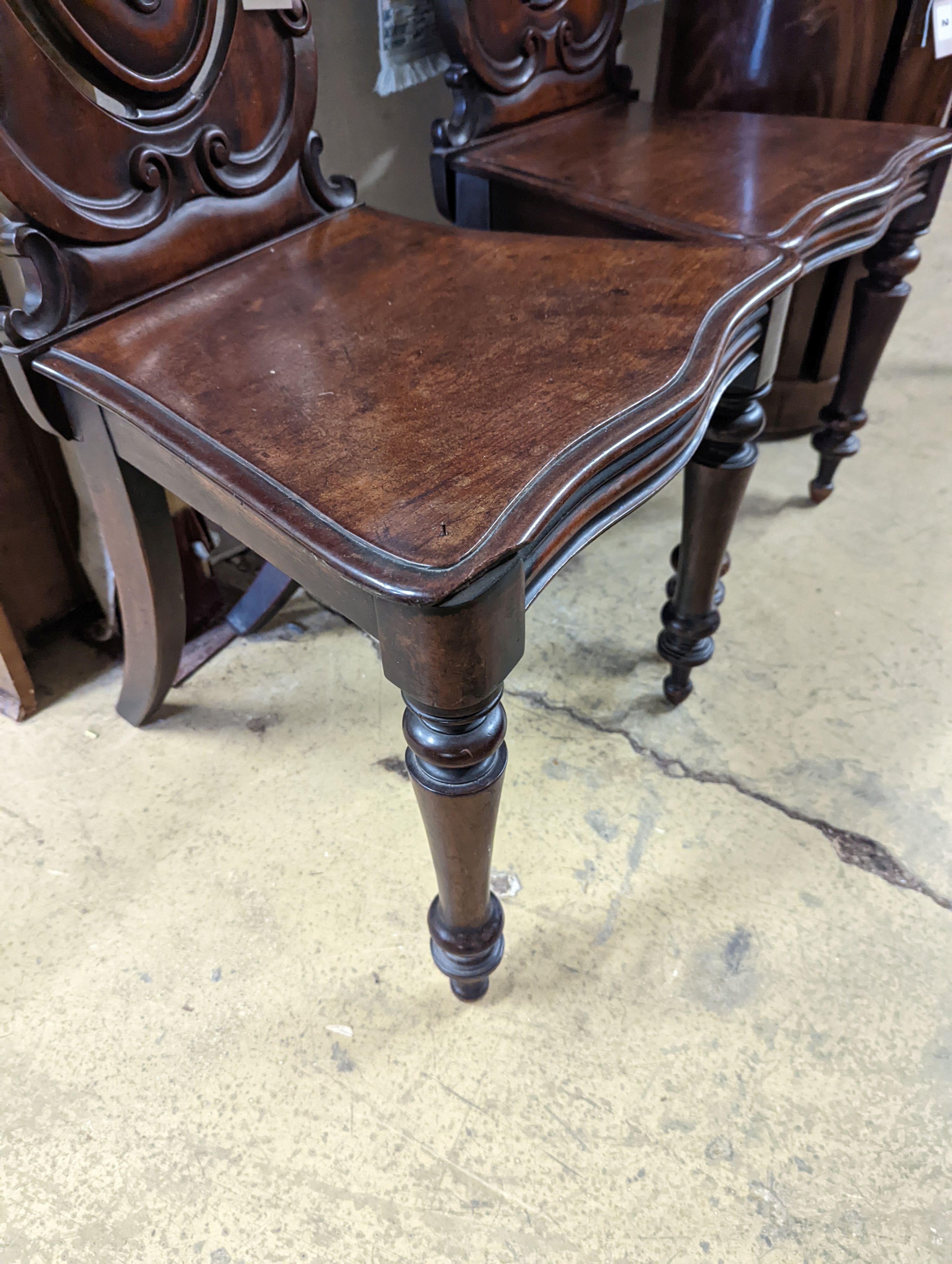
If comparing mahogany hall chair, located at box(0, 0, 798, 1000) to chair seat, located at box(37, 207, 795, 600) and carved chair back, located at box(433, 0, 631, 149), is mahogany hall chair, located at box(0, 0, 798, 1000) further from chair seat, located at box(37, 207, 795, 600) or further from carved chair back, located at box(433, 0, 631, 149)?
carved chair back, located at box(433, 0, 631, 149)

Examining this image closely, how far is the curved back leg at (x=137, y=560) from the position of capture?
2.73 ft

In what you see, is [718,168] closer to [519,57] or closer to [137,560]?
[519,57]

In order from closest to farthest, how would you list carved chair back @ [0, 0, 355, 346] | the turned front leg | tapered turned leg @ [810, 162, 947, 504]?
the turned front leg < carved chair back @ [0, 0, 355, 346] < tapered turned leg @ [810, 162, 947, 504]

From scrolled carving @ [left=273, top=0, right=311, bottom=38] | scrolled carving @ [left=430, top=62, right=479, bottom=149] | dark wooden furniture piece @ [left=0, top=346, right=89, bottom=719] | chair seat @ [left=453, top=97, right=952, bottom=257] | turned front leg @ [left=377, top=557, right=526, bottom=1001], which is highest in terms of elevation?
scrolled carving @ [left=273, top=0, right=311, bottom=38]

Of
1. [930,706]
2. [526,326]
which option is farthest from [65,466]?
[930,706]

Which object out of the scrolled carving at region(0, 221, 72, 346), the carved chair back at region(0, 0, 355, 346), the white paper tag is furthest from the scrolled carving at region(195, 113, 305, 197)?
the white paper tag

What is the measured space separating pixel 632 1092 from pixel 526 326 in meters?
0.72

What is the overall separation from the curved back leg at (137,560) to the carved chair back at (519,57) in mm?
576

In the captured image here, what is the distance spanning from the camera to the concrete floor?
757 mm

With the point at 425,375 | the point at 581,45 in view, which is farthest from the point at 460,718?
the point at 581,45

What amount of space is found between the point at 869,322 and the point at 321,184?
33.8 inches

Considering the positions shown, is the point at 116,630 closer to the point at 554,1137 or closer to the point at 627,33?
the point at 554,1137

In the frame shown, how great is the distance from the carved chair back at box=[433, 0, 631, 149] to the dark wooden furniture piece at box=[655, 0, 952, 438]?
167mm

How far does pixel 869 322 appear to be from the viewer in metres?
1.32
